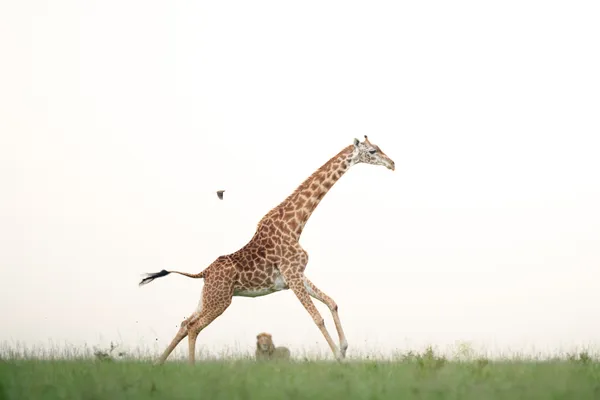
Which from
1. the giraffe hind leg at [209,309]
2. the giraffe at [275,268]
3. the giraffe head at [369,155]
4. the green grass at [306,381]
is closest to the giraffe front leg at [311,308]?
the giraffe at [275,268]

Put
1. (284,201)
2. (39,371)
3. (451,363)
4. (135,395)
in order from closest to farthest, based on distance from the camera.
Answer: (135,395), (39,371), (451,363), (284,201)

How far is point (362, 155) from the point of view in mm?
14234

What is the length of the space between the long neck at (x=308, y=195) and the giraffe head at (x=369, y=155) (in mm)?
112

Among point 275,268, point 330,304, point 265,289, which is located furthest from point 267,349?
point 330,304

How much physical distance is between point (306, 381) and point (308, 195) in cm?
529

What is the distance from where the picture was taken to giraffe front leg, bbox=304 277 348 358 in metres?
12.8

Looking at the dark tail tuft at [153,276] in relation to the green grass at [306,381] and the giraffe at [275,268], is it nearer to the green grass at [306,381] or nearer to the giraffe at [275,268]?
the giraffe at [275,268]

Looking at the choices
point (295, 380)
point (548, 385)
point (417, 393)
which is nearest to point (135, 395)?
point (295, 380)

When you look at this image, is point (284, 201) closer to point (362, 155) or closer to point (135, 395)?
point (362, 155)

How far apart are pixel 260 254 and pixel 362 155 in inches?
91.8

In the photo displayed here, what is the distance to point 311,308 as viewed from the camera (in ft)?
42.5

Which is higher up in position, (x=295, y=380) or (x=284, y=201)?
(x=284, y=201)

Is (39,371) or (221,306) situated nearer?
(39,371)

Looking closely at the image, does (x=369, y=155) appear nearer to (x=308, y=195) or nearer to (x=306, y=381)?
(x=308, y=195)
